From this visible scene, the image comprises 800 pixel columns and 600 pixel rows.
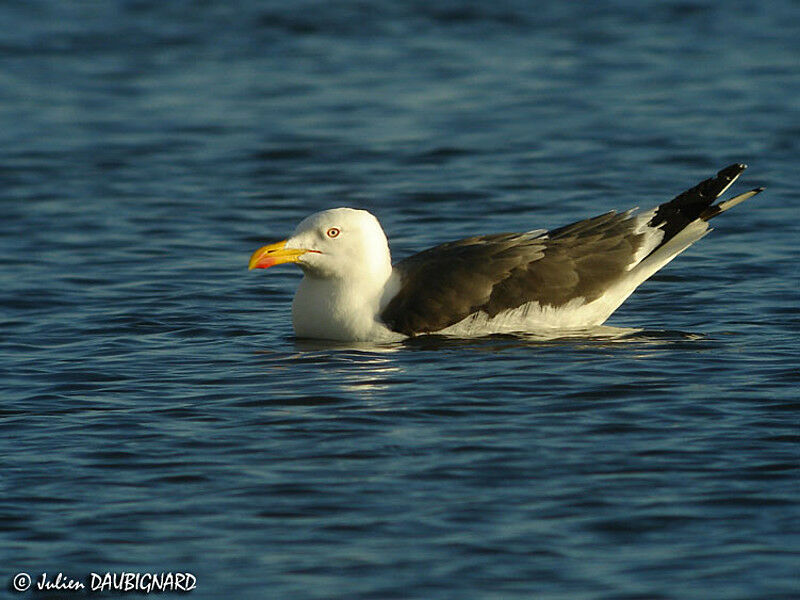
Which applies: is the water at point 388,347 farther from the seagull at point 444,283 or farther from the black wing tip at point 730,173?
the black wing tip at point 730,173

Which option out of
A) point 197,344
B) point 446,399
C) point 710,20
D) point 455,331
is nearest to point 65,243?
point 197,344

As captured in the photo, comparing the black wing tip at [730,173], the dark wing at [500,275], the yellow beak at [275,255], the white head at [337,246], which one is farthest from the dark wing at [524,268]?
the yellow beak at [275,255]

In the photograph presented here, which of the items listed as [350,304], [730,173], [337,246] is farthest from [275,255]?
[730,173]

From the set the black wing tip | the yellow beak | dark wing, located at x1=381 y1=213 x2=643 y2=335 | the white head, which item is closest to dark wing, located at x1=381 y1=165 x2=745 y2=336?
dark wing, located at x1=381 y1=213 x2=643 y2=335

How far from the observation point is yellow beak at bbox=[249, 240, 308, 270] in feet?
40.8

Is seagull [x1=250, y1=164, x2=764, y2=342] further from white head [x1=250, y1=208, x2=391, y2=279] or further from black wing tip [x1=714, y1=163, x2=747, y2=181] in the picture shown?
black wing tip [x1=714, y1=163, x2=747, y2=181]

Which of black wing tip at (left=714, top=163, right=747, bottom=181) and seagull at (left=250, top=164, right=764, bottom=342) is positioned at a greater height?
black wing tip at (left=714, top=163, right=747, bottom=181)

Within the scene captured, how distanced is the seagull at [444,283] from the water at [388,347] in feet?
0.85

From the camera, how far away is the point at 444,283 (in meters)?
12.4

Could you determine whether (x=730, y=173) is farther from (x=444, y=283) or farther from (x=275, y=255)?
(x=275, y=255)

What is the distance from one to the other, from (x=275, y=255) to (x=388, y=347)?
1.08 m

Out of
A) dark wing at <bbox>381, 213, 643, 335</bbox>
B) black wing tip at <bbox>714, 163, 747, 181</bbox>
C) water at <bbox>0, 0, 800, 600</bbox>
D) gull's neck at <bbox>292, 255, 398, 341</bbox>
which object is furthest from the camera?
black wing tip at <bbox>714, 163, 747, 181</bbox>

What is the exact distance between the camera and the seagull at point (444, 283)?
40.9ft

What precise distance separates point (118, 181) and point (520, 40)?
1017cm
